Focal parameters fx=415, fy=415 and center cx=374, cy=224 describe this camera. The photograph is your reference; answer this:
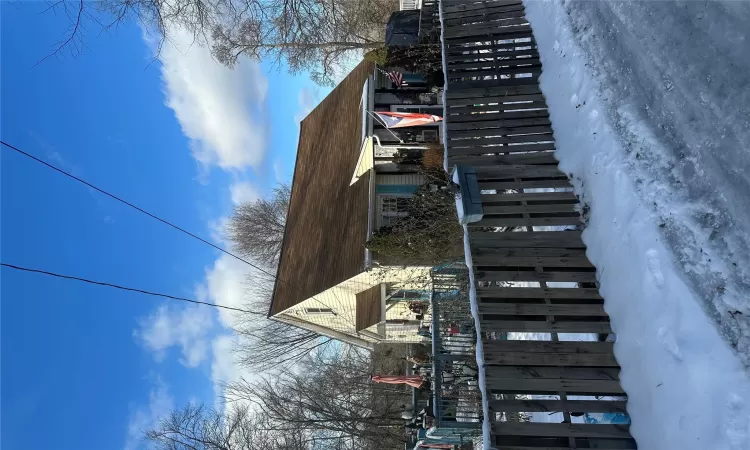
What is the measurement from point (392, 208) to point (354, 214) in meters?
1.22

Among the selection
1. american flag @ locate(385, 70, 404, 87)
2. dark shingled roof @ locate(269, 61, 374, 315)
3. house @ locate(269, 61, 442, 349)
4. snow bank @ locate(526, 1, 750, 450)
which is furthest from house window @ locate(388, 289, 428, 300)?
snow bank @ locate(526, 1, 750, 450)

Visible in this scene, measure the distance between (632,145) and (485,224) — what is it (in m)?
1.77

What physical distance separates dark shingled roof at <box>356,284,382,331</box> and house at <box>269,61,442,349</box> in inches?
1.3

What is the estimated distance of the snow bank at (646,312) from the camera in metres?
3.08

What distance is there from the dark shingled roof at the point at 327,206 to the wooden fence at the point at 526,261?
21.9ft

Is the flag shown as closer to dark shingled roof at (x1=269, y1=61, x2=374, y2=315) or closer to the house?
the house

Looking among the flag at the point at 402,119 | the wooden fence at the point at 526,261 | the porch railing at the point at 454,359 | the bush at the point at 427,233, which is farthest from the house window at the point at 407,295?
the wooden fence at the point at 526,261

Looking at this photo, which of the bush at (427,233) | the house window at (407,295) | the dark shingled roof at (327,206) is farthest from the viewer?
the house window at (407,295)

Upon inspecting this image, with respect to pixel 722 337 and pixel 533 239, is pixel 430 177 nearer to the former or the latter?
pixel 533 239

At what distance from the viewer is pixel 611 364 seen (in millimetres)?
4137

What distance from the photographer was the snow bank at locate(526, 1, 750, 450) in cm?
308

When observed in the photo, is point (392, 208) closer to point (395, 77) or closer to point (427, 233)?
point (427, 233)

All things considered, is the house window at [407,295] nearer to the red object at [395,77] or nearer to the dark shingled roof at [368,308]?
the dark shingled roof at [368,308]

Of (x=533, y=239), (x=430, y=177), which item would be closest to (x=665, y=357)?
(x=533, y=239)
